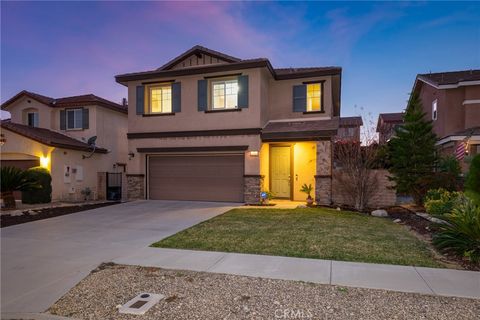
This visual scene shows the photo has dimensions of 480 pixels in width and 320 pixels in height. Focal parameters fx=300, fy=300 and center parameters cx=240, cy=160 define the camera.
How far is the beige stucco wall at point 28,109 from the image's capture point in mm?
18406

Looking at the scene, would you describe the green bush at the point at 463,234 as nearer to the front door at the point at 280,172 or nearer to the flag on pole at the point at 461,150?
the front door at the point at 280,172

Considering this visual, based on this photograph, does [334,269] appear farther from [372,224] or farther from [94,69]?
[94,69]

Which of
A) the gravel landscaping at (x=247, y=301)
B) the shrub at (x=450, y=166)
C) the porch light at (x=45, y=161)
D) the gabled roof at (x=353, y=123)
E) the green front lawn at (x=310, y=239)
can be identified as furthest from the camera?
the gabled roof at (x=353, y=123)

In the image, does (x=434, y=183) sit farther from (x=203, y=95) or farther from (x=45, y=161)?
(x=45, y=161)

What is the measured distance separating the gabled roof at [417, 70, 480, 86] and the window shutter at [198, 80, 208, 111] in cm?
1422

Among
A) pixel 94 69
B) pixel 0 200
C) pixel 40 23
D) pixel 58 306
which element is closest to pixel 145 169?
pixel 0 200

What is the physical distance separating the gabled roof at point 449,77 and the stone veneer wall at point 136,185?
1832 cm

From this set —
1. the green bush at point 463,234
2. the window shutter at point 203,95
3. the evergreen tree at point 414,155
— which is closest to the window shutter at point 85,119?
the window shutter at point 203,95

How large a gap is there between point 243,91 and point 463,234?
10374mm

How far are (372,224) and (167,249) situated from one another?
650 centimetres

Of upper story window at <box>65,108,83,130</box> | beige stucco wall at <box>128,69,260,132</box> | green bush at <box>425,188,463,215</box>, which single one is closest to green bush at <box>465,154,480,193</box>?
green bush at <box>425,188,463,215</box>

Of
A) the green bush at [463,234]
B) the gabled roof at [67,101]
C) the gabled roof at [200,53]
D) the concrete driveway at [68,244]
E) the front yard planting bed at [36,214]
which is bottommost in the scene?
the front yard planting bed at [36,214]

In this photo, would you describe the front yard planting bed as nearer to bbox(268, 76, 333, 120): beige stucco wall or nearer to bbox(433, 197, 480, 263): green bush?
bbox(268, 76, 333, 120): beige stucco wall

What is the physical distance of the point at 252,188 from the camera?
13.9 meters
